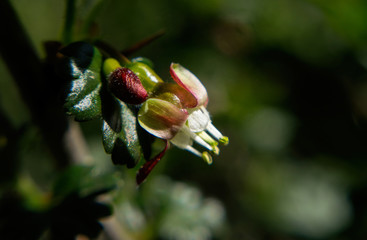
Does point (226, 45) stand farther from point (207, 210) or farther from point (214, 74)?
point (207, 210)

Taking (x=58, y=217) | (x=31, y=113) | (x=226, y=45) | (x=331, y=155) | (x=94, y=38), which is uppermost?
(x=94, y=38)

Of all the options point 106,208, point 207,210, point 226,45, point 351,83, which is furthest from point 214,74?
point 106,208

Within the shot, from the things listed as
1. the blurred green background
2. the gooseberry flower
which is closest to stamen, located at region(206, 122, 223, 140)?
the gooseberry flower

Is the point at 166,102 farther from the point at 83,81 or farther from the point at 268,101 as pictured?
the point at 268,101

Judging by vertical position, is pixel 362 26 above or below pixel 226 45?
above

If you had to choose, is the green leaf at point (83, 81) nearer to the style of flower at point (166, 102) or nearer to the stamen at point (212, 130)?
the style of flower at point (166, 102)

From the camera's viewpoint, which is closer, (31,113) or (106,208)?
(31,113)

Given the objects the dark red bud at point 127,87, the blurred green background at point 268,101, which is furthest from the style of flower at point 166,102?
the blurred green background at point 268,101

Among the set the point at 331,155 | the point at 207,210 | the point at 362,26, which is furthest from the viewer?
the point at 331,155
